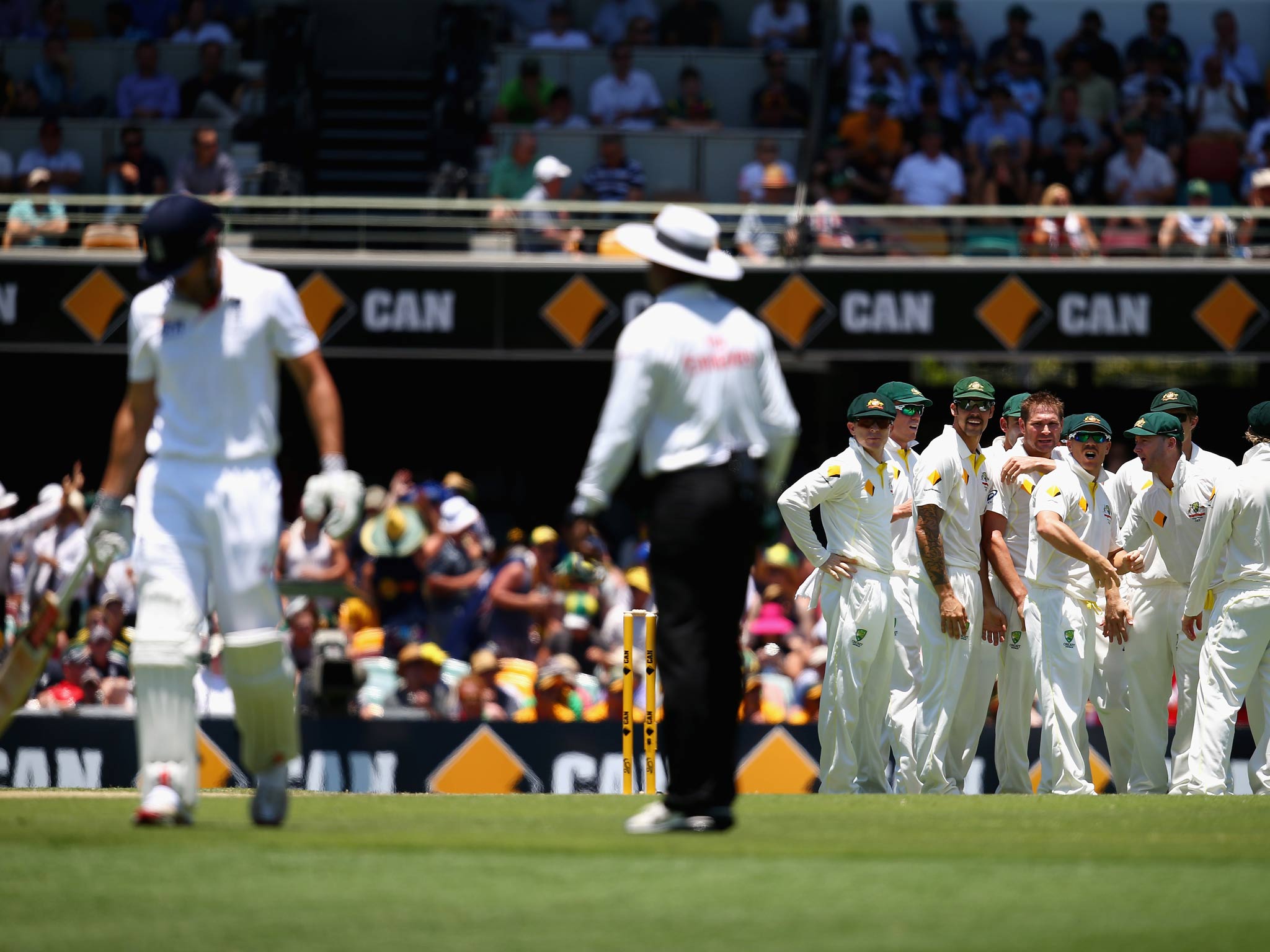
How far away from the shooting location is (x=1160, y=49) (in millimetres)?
22031

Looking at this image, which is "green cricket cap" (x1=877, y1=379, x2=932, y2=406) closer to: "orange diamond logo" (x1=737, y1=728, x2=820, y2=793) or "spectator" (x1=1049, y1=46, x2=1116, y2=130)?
"orange diamond logo" (x1=737, y1=728, x2=820, y2=793)

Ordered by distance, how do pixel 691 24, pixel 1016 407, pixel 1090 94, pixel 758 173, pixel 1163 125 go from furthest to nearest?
pixel 691 24
pixel 1090 94
pixel 1163 125
pixel 758 173
pixel 1016 407

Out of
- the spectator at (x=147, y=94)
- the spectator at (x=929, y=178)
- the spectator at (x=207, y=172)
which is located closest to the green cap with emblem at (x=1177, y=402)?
the spectator at (x=929, y=178)

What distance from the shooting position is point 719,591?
692 cm

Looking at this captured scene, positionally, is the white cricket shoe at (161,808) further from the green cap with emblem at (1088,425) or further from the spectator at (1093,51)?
the spectator at (1093,51)

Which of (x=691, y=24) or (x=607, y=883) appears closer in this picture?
(x=607, y=883)

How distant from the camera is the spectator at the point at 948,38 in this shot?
22172 millimetres

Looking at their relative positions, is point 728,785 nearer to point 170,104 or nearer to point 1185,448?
point 1185,448

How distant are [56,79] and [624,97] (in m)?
6.38

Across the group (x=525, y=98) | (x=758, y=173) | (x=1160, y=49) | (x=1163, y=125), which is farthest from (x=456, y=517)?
(x=1160, y=49)

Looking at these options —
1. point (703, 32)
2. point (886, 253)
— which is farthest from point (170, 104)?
point (886, 253)

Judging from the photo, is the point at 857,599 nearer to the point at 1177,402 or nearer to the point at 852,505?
the point at 852,505

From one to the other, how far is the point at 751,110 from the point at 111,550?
15.8 metres

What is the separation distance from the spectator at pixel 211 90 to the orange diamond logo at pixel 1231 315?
413 inches
